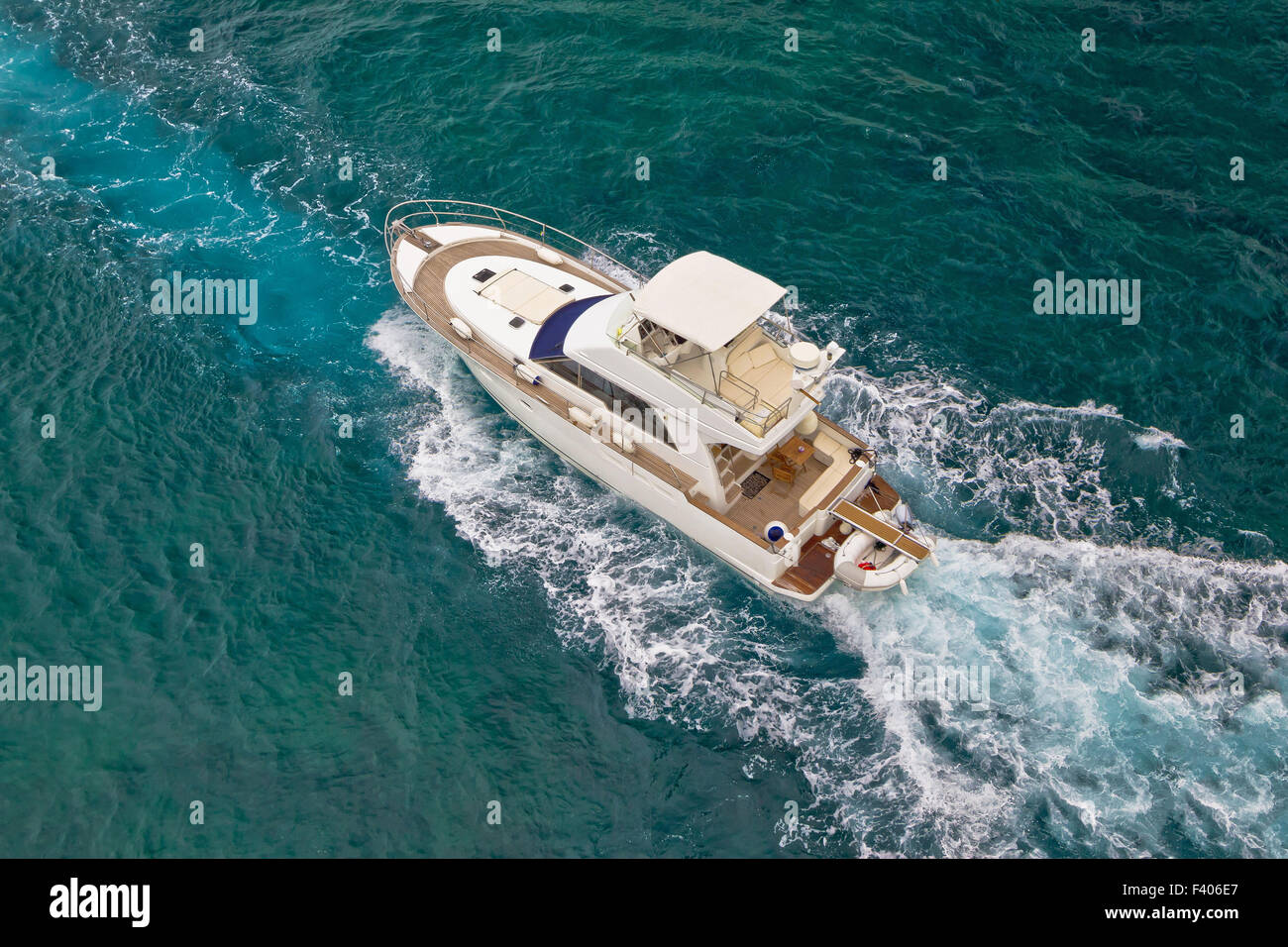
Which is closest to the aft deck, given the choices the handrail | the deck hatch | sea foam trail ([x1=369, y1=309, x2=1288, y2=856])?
sea foam trail ([x1=369, y1=309, x2=1288, y2=856])

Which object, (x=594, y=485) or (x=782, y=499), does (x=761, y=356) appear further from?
(x=594, y=485)

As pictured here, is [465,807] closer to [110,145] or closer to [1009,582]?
[1009,582]

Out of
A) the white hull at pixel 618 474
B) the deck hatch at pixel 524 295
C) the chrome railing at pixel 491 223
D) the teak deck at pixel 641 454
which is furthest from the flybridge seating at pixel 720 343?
the chrome railing at pixel 491 223

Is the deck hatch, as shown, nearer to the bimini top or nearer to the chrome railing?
the chrome railing

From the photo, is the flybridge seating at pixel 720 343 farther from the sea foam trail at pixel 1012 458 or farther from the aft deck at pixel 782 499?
the sea foam trail at pixel 1012 458

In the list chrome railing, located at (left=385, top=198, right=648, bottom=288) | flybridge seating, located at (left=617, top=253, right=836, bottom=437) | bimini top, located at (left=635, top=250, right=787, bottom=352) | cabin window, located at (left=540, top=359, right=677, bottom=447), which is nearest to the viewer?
bimini top, located at (left=635, top=250, right=787, bottom=352)
